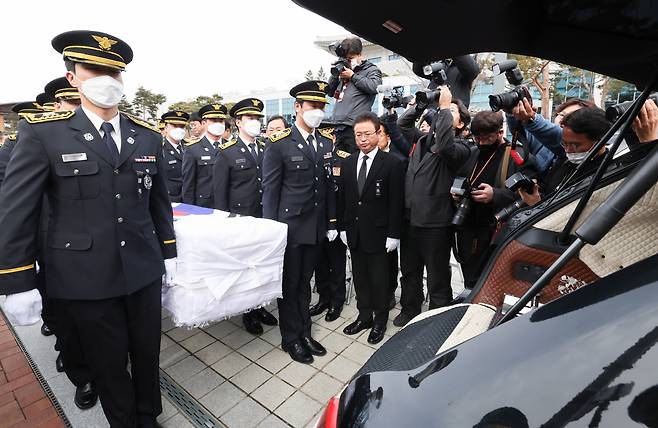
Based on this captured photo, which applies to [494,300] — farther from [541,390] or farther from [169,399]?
[169,399]

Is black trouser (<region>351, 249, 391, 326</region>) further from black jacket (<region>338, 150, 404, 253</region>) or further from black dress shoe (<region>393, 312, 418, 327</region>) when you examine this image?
black dress shoe (<region>393, 312, 418, 327</region>)

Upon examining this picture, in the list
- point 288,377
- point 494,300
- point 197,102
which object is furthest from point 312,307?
point 197,102

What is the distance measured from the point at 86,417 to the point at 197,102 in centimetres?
5036

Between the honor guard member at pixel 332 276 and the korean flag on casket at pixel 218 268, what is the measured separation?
118 cm

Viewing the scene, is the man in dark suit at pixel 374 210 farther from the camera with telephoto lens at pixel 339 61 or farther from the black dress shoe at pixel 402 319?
the camera with telephoto lens at pixel 339 61

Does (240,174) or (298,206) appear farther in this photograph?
(240,174)

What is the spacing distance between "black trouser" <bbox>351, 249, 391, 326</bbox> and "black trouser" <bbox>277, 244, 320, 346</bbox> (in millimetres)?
545

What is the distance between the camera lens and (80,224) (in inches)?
76.0

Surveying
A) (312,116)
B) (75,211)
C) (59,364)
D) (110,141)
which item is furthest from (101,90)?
(59,364)

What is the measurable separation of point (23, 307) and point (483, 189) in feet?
10.4

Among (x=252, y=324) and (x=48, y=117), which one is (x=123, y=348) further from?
(x=252, y=324)

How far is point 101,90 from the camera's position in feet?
6.47

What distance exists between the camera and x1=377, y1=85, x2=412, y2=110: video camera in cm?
388

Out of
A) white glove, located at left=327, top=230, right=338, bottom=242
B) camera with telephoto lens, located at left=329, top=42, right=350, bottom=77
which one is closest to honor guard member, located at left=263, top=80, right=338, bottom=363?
white glove, located at left=327, top=230, right=338, bottom=242
